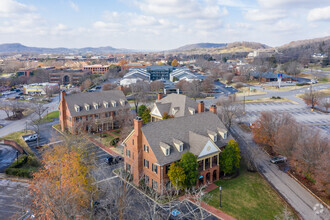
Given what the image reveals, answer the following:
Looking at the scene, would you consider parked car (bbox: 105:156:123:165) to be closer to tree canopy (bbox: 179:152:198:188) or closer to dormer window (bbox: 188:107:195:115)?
tree canopy (bbox: 179:152:198:188)

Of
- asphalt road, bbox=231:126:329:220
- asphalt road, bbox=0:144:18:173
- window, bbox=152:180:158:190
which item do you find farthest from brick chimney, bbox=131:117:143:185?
asphalt road, bbox=0:144:18:173

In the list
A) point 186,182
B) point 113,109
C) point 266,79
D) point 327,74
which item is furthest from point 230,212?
point 327,74

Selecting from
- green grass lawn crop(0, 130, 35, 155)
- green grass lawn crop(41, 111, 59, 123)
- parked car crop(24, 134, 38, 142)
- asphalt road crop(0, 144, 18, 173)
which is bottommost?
asphalt road crop(0, 144, 18, 173)

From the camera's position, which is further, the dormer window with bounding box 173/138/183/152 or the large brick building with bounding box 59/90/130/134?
the large brick building with bounding box 59/90/130/134

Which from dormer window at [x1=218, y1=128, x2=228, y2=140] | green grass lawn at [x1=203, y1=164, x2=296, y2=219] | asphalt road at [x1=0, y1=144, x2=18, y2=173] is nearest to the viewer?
green grass lawn at [x1=203, y1=164, x2=296, y2=219]

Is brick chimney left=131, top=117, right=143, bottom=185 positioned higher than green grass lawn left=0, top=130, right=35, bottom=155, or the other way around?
brick chimney left=131, top=117, right=143, bottom=185

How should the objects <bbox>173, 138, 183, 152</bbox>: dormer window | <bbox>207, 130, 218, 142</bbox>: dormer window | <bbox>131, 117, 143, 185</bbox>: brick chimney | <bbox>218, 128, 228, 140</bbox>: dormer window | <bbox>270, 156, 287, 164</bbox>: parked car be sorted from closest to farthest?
<bbox>173, 138, 183, 152</bbox>: dormer window, <bbox>131, 117, 143, 185</bbox>: brick chimney, <bbox>207, 130, 218, 142</bbox>: dormer window, <bbox>218, 128, 228, 140</bbox>: dormer window, <bbox>270, 156, 287, 164</bbox>: parked car

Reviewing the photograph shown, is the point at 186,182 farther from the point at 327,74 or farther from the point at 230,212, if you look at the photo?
the point at 327,74
